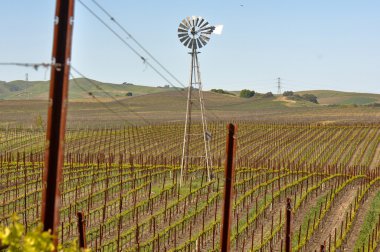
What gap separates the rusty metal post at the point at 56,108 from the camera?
716 centimetres

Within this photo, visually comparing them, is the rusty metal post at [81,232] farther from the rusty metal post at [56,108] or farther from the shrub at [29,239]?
the shrub at [29,239]

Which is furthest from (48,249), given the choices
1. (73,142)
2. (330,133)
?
(330,133)

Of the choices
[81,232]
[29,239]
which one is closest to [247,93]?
[81,232]

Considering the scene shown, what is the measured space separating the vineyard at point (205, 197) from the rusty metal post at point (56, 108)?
9601 millimetres

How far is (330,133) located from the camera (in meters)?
57.3

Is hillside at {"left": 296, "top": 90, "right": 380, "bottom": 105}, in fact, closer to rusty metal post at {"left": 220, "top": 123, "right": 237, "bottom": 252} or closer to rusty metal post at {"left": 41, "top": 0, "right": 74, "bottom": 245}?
rusty metal post at {"left": 220, "top": 123, "right": 237, "bottom": 252}

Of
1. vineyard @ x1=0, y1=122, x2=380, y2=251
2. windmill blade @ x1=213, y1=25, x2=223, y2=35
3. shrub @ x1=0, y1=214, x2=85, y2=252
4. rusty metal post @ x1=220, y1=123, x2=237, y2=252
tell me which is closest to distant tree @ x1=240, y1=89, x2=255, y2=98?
vineyard @ x1=0, y1=122, x2=380, y2=251

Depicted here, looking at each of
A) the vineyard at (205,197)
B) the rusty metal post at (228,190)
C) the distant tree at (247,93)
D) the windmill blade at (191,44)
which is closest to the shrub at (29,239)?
the rusty metal post at (228,190)

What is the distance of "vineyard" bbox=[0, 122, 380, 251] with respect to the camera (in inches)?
817

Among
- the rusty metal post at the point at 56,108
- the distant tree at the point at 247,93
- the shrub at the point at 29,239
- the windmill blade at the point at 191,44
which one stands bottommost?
the shrub at the point at 29,239

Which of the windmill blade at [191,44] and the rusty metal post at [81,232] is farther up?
the windmill blade at [191,44]

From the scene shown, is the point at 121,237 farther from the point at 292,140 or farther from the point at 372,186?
the point at 292,140

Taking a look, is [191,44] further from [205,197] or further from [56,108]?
[56,108]

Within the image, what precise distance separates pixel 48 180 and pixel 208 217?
681 inches
